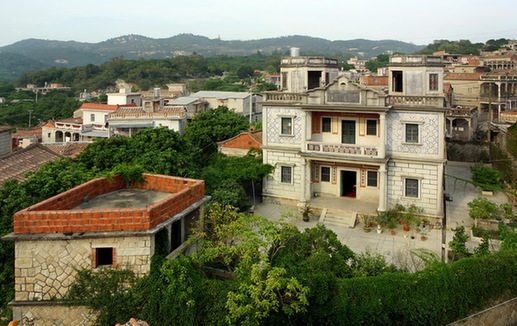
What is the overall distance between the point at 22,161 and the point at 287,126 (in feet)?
42.5

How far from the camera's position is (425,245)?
18672mm

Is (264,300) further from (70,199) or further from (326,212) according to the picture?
(326,212)

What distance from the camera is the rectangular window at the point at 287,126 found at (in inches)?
930

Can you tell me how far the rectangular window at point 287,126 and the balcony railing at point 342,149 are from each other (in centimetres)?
167

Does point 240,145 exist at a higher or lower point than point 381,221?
higher

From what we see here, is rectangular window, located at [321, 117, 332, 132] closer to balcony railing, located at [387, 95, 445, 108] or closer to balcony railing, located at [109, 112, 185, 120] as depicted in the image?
balcony railing, located at [387, 95, 445, 108]

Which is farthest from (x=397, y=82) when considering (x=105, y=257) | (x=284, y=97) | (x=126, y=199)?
(x=105, y=257)

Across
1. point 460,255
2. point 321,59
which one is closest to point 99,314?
point 460,255

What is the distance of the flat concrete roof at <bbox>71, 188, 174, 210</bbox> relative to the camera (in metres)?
12.0

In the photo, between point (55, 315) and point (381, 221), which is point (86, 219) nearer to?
point (55, 315)

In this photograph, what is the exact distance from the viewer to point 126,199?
12.7 meters

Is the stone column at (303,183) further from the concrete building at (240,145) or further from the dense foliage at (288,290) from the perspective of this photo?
the dense foliage at (288,290)

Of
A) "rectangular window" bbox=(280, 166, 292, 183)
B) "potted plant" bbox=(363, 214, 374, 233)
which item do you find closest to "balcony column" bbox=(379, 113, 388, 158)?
"potted plant" bbox=(363, 214, 374, 233)

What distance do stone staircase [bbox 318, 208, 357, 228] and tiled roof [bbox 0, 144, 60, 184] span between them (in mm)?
13246
